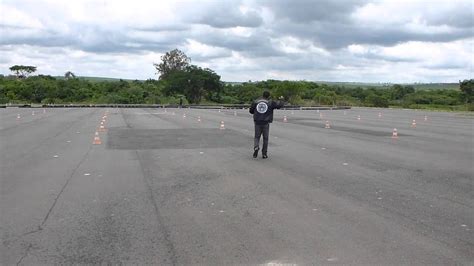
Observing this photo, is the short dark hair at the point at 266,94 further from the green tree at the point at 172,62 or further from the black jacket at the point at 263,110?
the green tree at the point at 172,62

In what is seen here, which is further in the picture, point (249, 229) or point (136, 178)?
point (136, 178)

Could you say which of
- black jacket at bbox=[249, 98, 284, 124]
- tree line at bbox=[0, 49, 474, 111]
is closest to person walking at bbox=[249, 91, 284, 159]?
black jacket at bbox=[249, 98, 284, 124]

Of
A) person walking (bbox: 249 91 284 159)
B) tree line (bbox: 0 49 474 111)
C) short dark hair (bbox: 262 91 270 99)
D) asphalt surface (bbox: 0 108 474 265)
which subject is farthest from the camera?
tree line (bbox: 0 49 474 111)

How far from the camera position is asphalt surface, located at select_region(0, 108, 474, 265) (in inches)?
203

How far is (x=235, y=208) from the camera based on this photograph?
7.08 m

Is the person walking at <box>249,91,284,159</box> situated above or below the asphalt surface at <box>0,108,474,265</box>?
above

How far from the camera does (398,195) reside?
805 cm

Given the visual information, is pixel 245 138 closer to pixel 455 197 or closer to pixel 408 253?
pixel 455 197

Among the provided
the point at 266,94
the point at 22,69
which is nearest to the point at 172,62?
the point at 22,69

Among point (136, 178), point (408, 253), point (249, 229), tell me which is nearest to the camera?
point (408, 253)

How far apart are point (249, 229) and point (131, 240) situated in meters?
1.33

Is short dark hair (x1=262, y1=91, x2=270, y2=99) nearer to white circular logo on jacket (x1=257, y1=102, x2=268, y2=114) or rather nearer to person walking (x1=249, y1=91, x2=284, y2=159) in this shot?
person walking (x1=249, y1=91, x2=284, y2=159)

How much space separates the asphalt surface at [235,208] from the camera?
16.9 ft

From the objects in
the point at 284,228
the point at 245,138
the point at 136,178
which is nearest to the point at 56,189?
the point at 136,178
